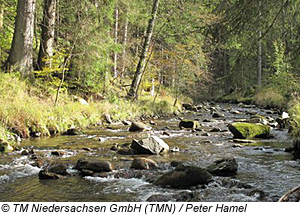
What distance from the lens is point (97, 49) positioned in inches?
511

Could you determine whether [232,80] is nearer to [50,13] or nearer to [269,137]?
[269,137]

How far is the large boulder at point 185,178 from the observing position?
4664mm

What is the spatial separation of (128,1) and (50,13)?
Answer: 4876 mm

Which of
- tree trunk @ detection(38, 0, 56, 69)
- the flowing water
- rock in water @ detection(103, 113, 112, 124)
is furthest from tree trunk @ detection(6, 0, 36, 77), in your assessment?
the flowing water

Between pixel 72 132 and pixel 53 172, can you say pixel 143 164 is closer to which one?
pixel 53 172

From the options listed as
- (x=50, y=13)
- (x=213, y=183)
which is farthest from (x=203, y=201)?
(x=50, y=13)

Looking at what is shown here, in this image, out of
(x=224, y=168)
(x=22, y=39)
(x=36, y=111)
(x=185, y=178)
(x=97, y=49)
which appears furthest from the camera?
(x=97, y=49)

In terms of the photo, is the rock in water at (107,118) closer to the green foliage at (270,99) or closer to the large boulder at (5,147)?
the large boulder at (5,147)

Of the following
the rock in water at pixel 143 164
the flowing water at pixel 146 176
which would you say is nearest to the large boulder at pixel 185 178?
the flowing water at pixel 146 176

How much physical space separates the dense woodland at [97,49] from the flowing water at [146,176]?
5.44 ft

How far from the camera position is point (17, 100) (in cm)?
912

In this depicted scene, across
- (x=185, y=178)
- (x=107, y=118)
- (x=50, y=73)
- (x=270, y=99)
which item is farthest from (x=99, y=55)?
(x=270, y=99)

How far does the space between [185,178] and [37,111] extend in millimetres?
5895

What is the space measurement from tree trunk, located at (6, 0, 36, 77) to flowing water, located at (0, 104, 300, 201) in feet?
13.9
